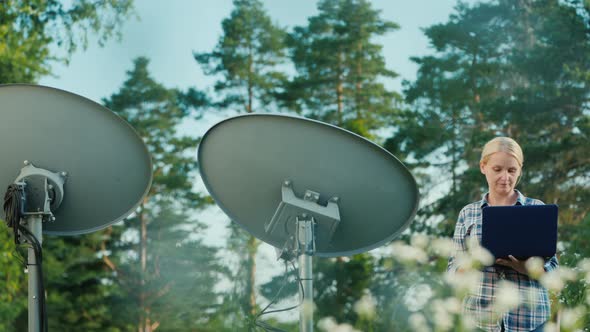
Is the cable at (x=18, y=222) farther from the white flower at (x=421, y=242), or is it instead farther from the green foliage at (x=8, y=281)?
the green foliage at (x=8, y=281)

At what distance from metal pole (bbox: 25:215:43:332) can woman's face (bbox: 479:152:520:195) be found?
143 centimetres

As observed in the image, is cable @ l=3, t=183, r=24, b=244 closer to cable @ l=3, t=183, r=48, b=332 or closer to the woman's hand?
cable @ l=3, t=183, r=48, b=332

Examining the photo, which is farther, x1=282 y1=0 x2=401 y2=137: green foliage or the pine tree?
the pine tree

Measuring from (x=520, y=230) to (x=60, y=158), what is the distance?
150cm

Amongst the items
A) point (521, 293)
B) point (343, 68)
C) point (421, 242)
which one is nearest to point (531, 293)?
point (521, 293)

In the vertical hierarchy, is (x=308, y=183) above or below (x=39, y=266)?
above

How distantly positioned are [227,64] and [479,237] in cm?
1330

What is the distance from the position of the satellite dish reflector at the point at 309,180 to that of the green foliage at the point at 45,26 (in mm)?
9370

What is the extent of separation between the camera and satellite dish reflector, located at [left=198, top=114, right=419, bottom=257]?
2211 millimetres

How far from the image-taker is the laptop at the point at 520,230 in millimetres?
1964

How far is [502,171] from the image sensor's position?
217 cm

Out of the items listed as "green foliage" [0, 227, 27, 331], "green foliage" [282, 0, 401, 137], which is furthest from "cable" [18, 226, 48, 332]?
"green foliage" [282, 0, 401, 137]

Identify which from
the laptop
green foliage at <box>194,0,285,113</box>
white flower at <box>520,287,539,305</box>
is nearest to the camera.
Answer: the laptop

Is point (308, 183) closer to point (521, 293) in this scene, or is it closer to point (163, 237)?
point (521, 293)
